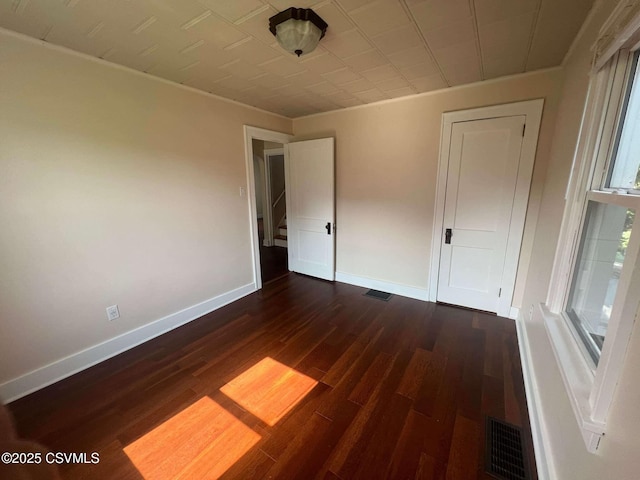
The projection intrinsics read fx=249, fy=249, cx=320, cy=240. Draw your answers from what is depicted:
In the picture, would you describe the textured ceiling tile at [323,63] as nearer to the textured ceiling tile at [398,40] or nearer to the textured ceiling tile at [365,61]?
the textured ceiling tile at [365,61]

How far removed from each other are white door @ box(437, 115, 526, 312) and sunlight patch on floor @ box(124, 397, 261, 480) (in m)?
2.49

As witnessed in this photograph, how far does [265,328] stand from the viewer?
252 centimetres

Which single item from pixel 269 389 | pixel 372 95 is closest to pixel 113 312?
pixel 269 389

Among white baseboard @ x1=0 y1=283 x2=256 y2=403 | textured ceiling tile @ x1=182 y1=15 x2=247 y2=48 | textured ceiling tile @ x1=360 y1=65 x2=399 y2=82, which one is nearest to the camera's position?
textured ceiling tile @ x1=182 y1=15 x2=247 y2=48

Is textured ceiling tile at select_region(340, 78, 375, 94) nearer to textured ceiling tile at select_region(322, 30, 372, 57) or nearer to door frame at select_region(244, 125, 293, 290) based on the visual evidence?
textured ceiling tile at select_region(322, 30, 372, 57)

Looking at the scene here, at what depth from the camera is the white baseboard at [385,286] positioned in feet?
10.0

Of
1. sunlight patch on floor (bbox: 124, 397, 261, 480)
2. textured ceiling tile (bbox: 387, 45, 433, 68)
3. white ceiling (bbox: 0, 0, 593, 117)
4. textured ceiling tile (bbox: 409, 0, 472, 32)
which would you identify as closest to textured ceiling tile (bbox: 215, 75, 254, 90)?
white ceiling (bbox: 0, 0, 593, 117)

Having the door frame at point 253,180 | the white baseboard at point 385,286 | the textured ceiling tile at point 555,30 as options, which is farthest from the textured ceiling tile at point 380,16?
the white baseboard at point 385,286

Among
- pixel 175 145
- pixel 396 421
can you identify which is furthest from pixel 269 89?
pixel 396 421

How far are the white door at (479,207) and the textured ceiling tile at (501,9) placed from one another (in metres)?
1.13

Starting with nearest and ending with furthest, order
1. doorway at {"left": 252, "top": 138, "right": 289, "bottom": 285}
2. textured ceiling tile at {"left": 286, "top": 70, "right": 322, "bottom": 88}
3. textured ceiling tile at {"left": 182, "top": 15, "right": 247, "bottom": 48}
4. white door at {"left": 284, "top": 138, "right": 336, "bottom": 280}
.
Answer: textured ceiling tile at {"left": 182, "top": 15, "right": 247, "bottom": 48}
textured ceiling tile at {"left": 286, "top": 70, "right": 322, "bottom": 88}
white door at {"left": 284, "top": 138, "right": 336, "bottom": 280}
doorway at {"left": 252, "top": 138, "right": 289, "bottom": 285}

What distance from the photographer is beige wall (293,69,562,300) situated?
7.62 ft

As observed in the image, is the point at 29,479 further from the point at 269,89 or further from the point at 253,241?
the point at 269,89

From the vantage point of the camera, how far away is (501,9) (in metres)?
1.35
